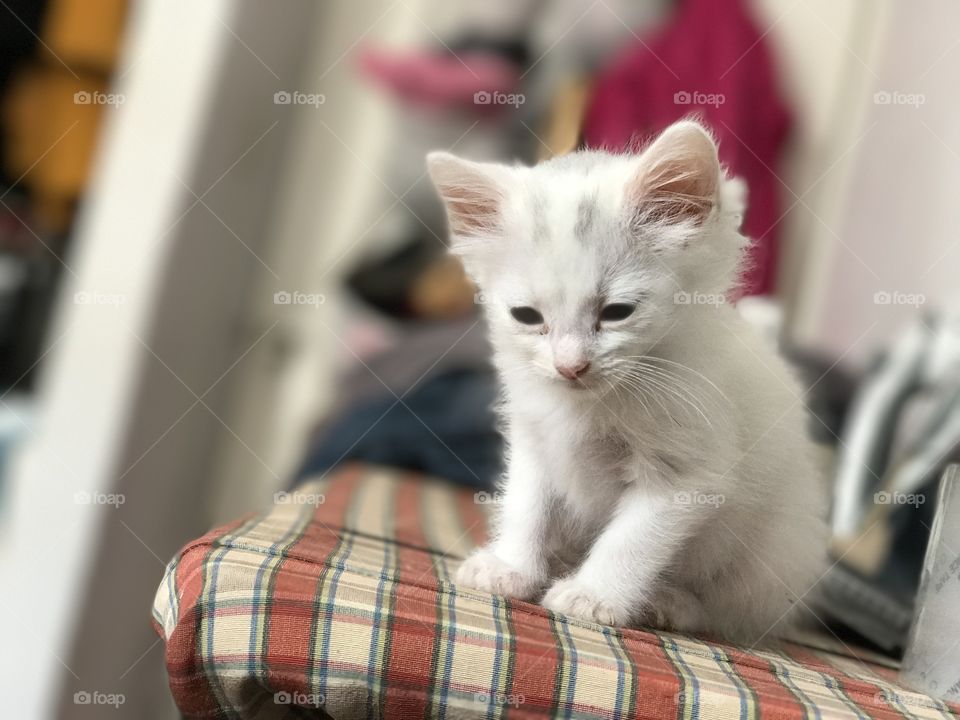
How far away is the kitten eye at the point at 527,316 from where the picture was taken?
0.75 m

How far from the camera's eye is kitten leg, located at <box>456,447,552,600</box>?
0.79m

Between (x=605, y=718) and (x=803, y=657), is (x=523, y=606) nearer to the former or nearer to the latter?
(x=605, y=718)

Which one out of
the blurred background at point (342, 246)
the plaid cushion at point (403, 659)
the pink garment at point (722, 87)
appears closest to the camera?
the plaid cushion at point (403, 659)

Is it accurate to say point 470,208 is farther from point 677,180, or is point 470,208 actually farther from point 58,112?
point 58,112

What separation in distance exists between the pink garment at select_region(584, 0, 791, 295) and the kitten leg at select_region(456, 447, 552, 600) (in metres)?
1.34

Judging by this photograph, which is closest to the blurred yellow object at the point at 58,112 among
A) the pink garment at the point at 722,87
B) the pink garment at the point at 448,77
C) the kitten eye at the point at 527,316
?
the pink garment at the point at 448,77

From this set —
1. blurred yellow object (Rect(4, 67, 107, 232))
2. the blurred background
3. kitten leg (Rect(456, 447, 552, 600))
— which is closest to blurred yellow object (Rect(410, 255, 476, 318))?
the blurred background

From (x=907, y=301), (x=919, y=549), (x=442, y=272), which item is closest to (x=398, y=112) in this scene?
(x=442, y=272)

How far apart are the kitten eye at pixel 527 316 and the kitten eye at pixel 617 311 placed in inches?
2.2

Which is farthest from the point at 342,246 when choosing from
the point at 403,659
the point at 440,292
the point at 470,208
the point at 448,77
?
the point at 403,659

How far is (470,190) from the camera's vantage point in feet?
2.58

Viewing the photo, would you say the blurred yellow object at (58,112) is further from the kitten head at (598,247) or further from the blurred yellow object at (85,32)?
the kitten head at (598,247)

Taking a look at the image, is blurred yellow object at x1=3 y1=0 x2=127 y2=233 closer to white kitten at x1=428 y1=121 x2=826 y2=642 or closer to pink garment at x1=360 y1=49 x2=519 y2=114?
pink garment at x1=360 y1=49 x2=519 y2=114

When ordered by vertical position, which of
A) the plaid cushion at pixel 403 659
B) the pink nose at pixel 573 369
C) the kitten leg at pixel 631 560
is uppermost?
the pink nose at pixel 573 369
